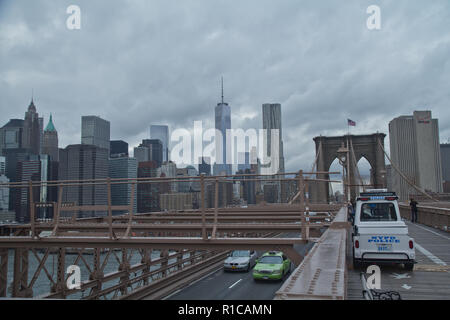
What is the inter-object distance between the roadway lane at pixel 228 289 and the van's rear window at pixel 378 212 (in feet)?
28.4

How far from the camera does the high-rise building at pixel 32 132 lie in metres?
129

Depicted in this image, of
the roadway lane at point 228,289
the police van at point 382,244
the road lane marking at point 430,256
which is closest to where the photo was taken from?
the police van at point 382,244

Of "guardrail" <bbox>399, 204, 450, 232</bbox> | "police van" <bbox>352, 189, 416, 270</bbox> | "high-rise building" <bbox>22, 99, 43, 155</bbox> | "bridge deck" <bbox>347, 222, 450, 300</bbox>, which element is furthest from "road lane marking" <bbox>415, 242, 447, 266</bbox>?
"high-rise building" <bbox>22, 99, 43, 155</bbox>

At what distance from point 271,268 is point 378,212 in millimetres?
13391

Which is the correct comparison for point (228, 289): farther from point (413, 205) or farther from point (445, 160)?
point (445, 160)

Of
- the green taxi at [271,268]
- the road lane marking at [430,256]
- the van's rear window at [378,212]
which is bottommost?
the green taxi at [271,268]

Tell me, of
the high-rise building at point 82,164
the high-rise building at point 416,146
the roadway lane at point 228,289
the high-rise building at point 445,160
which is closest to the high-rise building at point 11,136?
the high-rise building at point 82,164

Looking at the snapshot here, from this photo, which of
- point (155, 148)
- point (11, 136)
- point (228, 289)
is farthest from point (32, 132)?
point (228, 289)

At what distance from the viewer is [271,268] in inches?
743

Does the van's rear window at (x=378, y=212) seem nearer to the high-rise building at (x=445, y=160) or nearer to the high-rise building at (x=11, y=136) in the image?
the high-rise building at (x=11, y=136)

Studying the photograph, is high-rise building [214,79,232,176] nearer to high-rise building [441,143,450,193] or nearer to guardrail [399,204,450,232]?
guardrail [399,204,450,232]

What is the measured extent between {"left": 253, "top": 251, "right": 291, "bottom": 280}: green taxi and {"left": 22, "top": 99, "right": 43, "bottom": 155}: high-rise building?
122m
